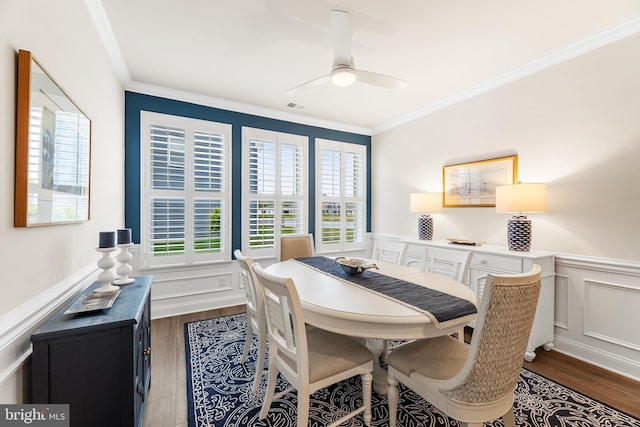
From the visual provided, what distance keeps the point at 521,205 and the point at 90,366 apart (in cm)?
329

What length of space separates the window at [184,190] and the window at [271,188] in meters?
0.30

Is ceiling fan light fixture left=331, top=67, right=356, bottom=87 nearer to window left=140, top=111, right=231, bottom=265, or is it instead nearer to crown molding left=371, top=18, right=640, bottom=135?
crown molding left=371, top=18, right=640, bottom=135

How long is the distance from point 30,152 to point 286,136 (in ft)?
10.8

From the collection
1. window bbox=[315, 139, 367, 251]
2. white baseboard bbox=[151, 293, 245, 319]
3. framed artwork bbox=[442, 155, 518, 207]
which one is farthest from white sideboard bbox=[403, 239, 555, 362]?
white baseboard bbox=[151, 293, 245, 319]

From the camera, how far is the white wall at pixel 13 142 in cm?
108

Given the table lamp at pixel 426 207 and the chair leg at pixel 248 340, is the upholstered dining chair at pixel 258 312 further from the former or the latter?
the table lamp at pixel 426 207

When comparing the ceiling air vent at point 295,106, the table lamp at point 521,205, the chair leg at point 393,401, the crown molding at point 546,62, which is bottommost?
the chair leg at point 393,401

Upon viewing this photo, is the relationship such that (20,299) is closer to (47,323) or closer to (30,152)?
(47,323)

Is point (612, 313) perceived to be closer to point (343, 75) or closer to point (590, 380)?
point (590, 380)

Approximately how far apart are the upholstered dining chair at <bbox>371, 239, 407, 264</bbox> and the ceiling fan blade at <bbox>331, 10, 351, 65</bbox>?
1762 mm

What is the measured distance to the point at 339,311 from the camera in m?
1.46

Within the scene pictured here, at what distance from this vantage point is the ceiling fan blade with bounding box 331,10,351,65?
2029 millimetres

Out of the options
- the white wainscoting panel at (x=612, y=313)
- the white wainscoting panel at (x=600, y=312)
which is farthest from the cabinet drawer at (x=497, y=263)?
the white wainscoting panel at (x=612, y=313)

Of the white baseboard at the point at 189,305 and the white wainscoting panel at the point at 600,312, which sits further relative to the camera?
the white baseboard at the point at 189,305
